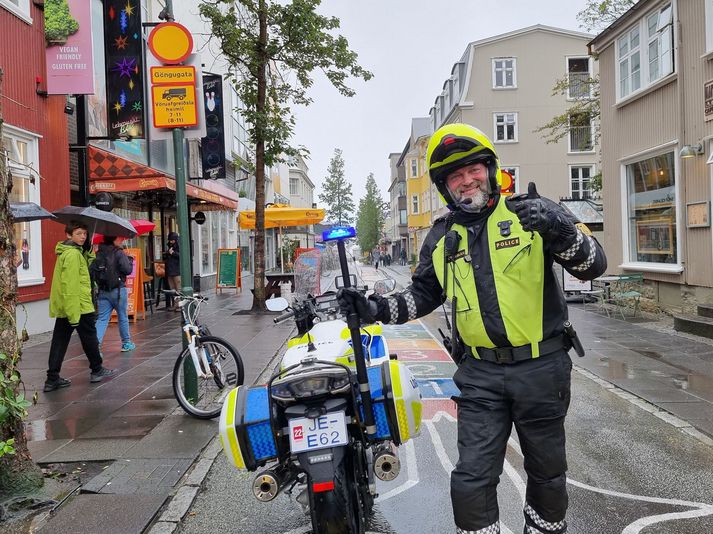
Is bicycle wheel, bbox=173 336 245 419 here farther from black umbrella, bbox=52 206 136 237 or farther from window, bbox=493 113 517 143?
window, bbox=493 113 517 143

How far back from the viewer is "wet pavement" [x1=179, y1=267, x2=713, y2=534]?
3.50 metres

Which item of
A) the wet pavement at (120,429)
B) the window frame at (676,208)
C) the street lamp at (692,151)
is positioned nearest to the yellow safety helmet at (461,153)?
the wet pavement at (120,429)

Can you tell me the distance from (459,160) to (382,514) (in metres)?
2.18

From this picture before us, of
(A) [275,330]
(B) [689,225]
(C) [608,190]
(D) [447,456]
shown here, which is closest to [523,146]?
(C) [608,190]

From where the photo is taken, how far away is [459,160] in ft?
9.04

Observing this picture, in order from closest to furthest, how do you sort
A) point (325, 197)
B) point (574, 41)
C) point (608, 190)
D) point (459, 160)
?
point (459, 160) → point (608, 190) → point (574, 41) → point (325, 197)

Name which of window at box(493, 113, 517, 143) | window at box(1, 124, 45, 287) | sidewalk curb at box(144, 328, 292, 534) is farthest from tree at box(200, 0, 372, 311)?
window at box(493, 113, 517, 143)

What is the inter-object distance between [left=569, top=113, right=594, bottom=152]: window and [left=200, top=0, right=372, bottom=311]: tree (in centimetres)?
988

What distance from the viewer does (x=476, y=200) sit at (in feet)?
8.84

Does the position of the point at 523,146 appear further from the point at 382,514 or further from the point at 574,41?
Answer: the point at 382,514

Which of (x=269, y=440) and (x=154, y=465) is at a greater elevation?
(x=269, y=440)

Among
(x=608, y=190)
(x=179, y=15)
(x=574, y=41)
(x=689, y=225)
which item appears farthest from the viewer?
(x=574, y=41)

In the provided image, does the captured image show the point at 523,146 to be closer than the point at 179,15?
No

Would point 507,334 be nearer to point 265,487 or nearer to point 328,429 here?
point 328,429
